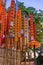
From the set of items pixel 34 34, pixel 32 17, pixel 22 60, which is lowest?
pixel 22 60

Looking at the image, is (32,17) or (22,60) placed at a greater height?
(32,17)

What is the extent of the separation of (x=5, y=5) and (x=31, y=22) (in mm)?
446

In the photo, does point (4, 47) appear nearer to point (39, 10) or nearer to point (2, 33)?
point (2, 33)

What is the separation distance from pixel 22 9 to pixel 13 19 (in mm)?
259

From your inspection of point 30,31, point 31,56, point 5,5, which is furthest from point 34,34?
point 5,5

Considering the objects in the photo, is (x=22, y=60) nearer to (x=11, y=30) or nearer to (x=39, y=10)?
(x=11, y=30)

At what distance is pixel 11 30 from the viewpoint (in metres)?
3.33

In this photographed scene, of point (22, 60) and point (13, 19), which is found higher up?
point (13, 19)

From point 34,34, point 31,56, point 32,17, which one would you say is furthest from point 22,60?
point 32,17

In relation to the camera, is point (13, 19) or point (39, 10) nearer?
point (13, 19)

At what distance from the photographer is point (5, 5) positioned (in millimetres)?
3369

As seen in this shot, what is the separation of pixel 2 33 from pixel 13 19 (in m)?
0.25

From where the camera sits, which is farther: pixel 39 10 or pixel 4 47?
pixel 39 10

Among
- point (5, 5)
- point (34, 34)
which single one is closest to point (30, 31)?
point (34, 34)
